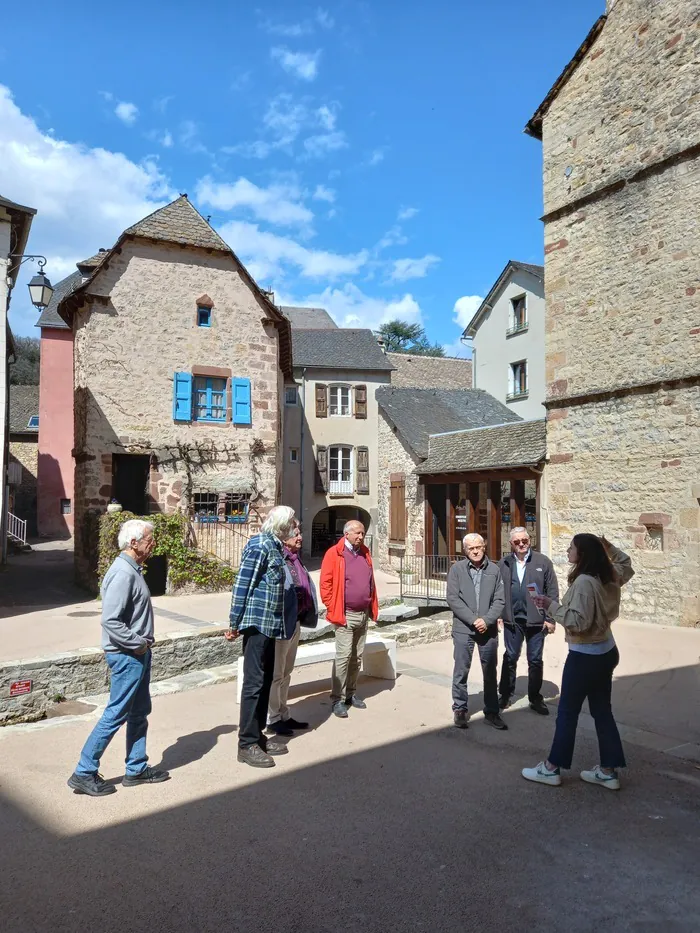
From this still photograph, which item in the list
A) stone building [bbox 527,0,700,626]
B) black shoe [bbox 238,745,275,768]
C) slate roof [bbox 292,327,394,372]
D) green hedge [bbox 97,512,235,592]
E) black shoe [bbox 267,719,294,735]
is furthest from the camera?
slate roof [bbox 292,327,394,372]

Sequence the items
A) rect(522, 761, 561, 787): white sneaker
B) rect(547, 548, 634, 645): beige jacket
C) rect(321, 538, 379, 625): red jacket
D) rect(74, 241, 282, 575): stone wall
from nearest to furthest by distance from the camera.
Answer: rect(547, 548, 634, 645): beige jacket → rect(522, 761, 561, 787): white sneaker → rect(321, 538, 379, 625): red jacket → rect(74, 241, 282, 575): stone wall

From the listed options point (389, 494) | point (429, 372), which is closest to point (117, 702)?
point (389, 494)

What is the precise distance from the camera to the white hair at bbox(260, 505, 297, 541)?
4.96 m

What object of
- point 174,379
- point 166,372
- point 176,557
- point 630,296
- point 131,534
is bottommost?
point 176,557

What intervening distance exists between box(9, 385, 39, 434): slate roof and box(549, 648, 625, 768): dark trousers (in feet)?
109

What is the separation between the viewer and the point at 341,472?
82.8ft

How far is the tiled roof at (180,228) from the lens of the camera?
16.8 metres

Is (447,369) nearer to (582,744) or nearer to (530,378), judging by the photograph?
(530,378)

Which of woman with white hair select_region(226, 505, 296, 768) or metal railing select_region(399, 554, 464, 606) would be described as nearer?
woman with white hair select_region(226, 505, 296, 768)

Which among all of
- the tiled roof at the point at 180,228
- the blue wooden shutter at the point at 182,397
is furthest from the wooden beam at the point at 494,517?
the tiled roof at the point at 180,228

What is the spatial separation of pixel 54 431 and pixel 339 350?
45.0ft

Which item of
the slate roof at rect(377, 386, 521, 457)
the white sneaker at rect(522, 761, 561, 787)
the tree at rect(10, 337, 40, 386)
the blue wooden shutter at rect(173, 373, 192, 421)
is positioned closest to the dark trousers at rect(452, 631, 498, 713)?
the white sneaker at rect(522, 761, 561, 787)

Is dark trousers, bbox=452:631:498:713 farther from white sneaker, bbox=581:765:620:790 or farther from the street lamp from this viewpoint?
the street lamp

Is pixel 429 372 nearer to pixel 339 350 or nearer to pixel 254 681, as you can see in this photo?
pixel 339 350
